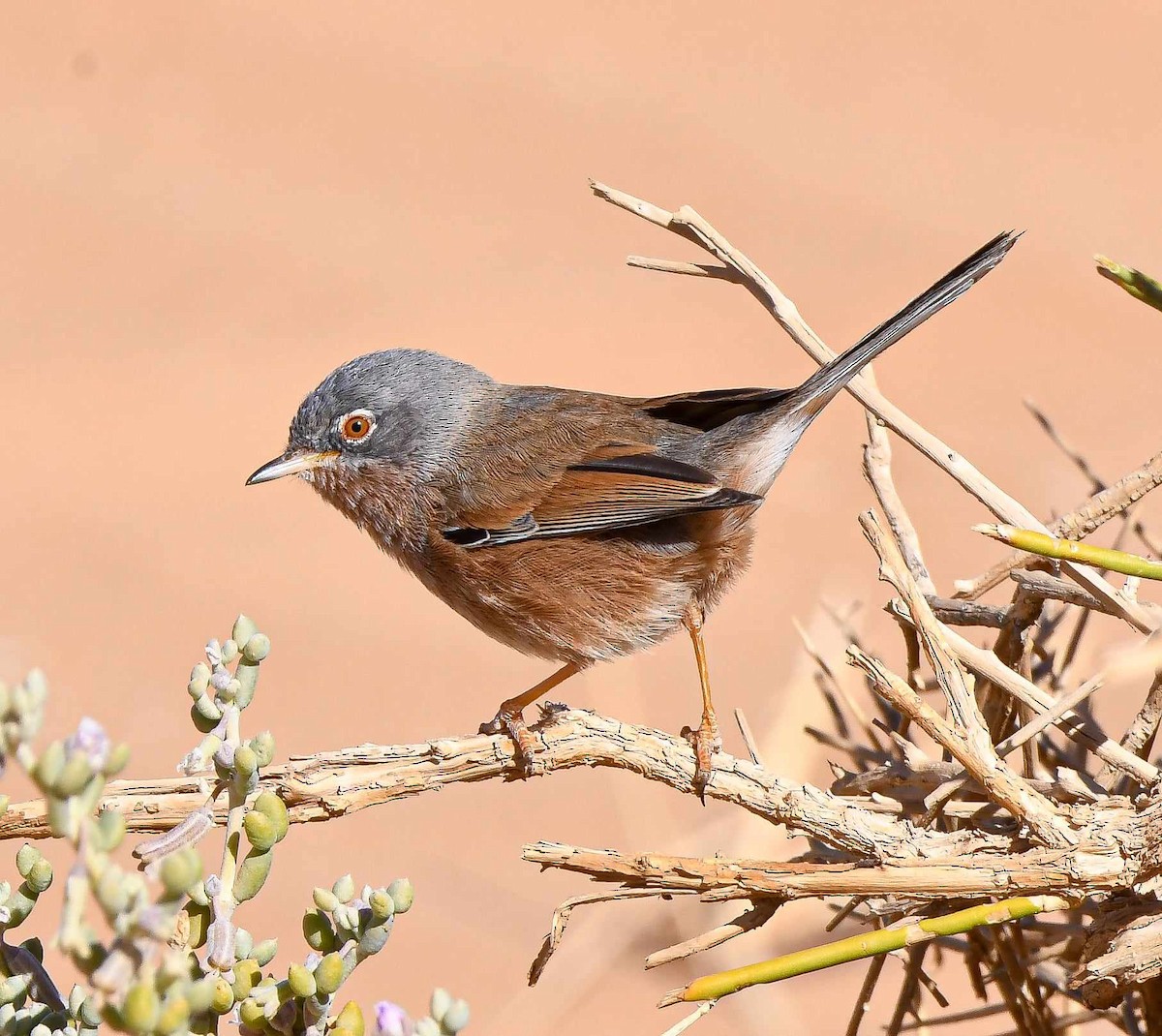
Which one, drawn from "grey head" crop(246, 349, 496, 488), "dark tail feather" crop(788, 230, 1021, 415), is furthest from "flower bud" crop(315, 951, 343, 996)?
"grey head" crop(246, 349, 496, 488)

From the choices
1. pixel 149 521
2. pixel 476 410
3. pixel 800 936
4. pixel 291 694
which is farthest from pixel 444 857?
pixel 149 521

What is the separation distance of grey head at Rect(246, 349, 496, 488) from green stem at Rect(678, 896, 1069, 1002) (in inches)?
112

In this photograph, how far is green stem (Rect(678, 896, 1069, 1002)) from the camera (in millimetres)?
1497

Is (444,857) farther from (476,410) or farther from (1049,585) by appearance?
(1049,585)

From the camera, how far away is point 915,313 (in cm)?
337

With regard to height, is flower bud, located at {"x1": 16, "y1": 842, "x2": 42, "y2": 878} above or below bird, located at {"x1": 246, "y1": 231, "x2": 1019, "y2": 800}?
below

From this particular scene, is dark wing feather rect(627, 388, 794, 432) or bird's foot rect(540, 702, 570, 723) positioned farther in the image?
dark wing feather rect(627, 388, 794, 432)

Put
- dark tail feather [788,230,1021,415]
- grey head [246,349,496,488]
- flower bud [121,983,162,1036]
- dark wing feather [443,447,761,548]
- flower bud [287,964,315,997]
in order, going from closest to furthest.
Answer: flower bud [121,983,162,1036], flower bud [287,964,315,997], dark tail feather [788,230,1021,415], dark wing feather [443,447,761,548], grey head [246,349,496,488]

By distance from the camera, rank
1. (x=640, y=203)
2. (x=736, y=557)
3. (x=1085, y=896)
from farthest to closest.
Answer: (x=736, y=557)
(x=640, y=203)
(x=1085, y=896)

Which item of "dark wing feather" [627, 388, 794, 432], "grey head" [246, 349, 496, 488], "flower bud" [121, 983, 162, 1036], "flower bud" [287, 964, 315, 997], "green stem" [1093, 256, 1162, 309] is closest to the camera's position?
"flower bud" [121, 983, 162, 1036]

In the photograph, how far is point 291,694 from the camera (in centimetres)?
709

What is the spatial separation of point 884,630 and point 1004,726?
4369 mm

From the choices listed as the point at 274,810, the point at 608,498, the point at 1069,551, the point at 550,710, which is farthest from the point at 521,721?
the point at 1069,551

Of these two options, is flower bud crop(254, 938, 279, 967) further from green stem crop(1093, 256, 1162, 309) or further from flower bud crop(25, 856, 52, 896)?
green stem crop(1093, 256, 1162, 309)
